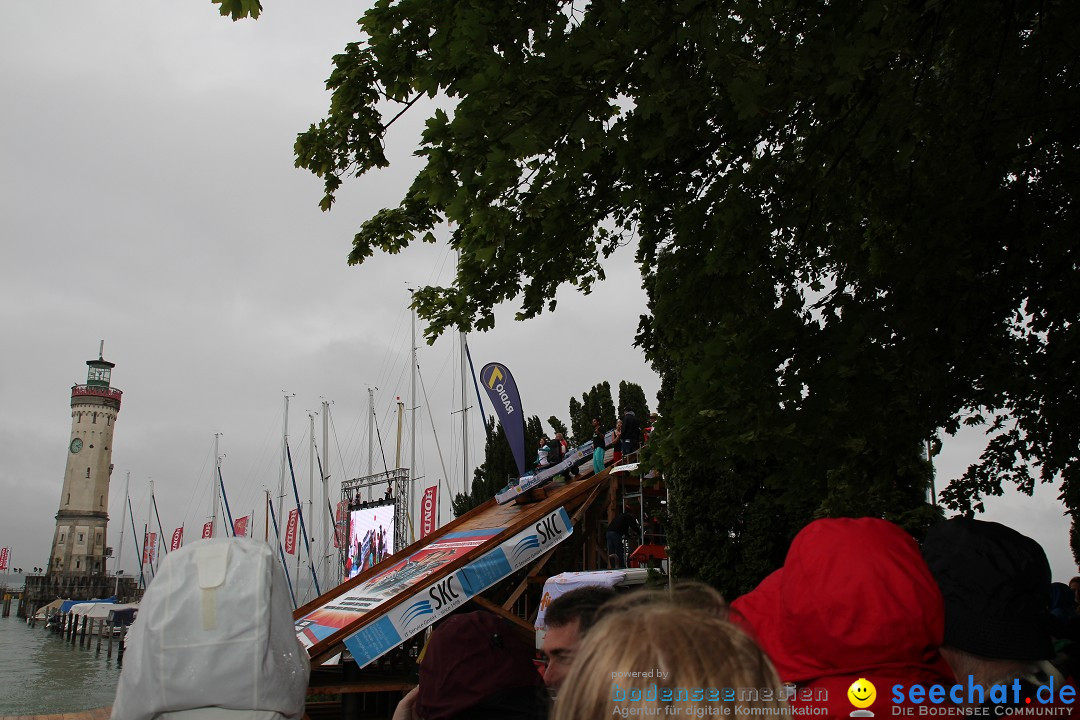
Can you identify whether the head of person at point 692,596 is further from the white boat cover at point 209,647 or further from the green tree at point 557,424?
the green tree at point 557,424

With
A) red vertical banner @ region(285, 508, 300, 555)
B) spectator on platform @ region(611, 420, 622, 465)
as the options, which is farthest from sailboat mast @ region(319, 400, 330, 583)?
spectator on platform @ region(611, 420, 622, 465)

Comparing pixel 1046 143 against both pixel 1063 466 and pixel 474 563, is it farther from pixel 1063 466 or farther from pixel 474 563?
pixel 474 563

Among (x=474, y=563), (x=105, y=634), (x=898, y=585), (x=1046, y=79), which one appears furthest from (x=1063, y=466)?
(x=105, y=634)

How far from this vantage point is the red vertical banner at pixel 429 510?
38125 mm

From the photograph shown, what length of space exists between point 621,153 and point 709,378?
176cm

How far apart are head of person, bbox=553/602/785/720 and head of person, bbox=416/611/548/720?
1.71 metres

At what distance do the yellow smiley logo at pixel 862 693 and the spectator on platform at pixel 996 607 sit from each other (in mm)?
357

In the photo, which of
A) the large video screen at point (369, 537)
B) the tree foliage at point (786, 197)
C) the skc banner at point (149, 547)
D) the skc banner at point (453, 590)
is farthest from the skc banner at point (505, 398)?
the skc banner at point (149, 547)

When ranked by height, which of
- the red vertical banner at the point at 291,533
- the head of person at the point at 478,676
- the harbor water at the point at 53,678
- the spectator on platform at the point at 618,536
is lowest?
the harbor water at the point at 53,678

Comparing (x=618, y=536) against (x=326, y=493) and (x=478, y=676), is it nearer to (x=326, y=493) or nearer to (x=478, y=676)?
(x=478, y=676)

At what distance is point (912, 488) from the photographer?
10.8 metres

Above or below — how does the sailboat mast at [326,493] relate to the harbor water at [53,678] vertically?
above

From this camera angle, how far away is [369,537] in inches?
1501

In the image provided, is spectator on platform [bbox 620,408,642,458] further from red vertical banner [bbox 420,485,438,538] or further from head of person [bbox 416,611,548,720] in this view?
red vertical banner [bbox 420,485,438,538]
